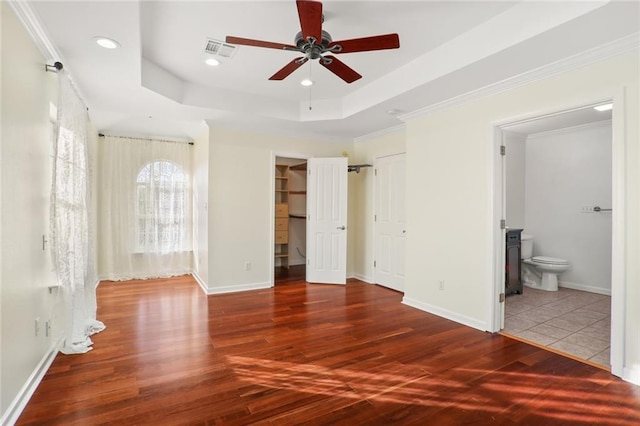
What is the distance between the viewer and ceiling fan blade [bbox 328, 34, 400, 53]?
210cm

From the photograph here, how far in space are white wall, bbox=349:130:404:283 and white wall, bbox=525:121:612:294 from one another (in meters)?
2.76

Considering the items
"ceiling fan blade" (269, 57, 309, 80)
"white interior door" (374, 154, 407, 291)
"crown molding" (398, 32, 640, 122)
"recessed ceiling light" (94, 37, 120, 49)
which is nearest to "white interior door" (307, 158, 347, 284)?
"white interior door" (374, 154, 407, 291)

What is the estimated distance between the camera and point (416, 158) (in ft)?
13.6

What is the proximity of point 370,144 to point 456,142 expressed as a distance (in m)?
2.02

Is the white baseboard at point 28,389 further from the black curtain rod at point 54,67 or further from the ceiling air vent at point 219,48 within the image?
the ceiling air vent at point 219,48

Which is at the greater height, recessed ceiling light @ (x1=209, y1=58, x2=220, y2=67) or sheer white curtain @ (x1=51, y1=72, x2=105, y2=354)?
recessed ceiling light @ (x1=209, y1=58, x2=220, y2=67)

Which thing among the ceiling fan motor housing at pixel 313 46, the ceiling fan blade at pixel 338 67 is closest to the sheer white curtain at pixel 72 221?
the ceiling fan motor housing at pixel 313 46

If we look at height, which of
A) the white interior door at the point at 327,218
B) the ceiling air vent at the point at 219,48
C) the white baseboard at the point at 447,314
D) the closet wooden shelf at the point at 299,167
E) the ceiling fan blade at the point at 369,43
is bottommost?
the white baseboard at the point at 447,314

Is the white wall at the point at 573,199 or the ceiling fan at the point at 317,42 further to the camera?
the white wall at the point at 573,199

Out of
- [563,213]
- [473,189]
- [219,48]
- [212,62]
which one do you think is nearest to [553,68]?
[473,189]

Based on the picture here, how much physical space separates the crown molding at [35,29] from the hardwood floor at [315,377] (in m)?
2.46

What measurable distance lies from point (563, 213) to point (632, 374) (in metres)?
3.54

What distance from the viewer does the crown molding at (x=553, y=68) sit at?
2.33 metres

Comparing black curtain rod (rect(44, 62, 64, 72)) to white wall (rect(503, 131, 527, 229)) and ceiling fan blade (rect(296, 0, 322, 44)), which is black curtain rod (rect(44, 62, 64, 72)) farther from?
white wall (rect(503, 131, 527, 229))
